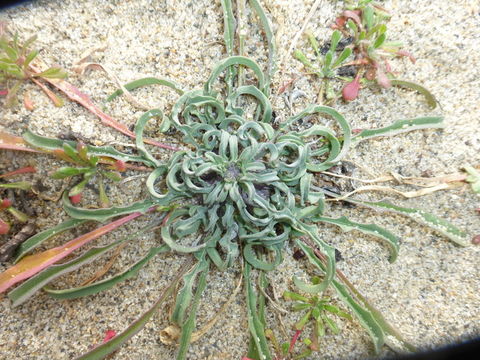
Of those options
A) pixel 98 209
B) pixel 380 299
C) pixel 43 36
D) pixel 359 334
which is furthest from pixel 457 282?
pixel 43 36

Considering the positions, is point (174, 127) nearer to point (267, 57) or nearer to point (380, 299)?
A: point (267, 57)

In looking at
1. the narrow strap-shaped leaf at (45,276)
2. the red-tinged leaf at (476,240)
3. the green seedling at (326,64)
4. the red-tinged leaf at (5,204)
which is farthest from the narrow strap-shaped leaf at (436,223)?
the red-tinged leaf at (5,204)

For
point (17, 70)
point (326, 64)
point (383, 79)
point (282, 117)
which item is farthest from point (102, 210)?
point (383, 79)

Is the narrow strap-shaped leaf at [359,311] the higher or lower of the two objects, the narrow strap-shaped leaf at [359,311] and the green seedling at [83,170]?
the lower

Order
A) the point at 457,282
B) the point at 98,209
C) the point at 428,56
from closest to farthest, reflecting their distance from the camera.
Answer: the point at 98,209
the point at 457,282
the point at 428,56

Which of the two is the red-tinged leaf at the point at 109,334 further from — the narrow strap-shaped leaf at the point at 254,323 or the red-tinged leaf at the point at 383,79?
the red-tinged leaf at the point at 383,79

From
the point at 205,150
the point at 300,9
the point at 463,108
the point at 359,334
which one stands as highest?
the point at 300,9

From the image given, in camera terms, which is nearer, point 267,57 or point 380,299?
point 380,299

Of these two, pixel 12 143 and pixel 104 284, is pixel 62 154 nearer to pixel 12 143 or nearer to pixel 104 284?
pixel 12 143
